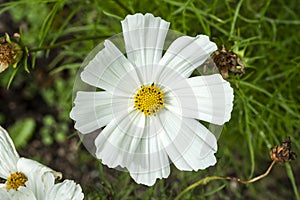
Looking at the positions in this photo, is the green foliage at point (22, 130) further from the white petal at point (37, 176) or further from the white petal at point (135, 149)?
the white petal at point (135, 149)

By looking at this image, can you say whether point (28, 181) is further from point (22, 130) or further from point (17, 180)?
point (22, 130)

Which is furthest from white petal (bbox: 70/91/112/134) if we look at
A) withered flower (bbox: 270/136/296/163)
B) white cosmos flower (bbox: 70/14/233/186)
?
withered flower (bbox: 270/136/296/163)

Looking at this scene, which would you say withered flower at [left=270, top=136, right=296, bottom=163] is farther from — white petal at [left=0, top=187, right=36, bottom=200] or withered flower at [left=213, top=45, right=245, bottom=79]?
white petal at [left=0, top=187, right=36, bottom=200]

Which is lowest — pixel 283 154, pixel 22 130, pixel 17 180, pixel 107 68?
pixel 22 130

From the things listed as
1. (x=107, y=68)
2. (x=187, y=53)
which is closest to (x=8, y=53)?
(x=107, y=68)

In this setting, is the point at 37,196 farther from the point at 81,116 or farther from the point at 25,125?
the point at 25,125

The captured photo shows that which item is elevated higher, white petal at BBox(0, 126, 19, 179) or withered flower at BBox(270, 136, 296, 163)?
withered flower at BBox(270, 136, 296, 163)

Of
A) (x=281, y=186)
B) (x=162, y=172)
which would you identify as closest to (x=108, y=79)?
(x=162, y=172)
